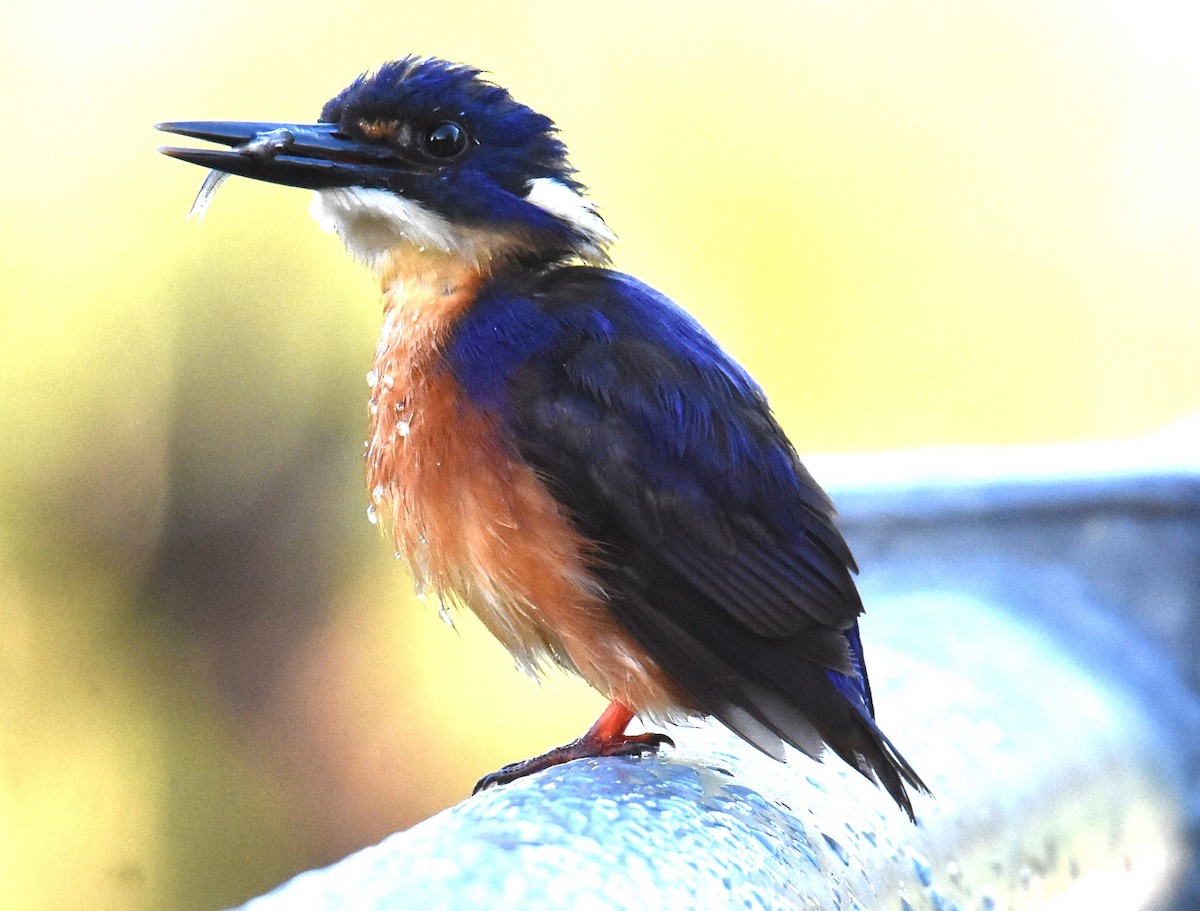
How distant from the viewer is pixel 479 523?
75.9 inches

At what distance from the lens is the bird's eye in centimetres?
208

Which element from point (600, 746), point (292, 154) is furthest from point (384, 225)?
point (600, 746)

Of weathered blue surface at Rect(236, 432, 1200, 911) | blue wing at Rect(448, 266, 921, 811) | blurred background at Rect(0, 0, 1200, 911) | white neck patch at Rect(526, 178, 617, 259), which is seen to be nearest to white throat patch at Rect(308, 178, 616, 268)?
white neck patch at Rect(526, 178, 617, 259)

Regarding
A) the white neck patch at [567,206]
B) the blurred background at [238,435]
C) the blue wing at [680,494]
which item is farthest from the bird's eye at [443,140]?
the blurred background at [238,435]

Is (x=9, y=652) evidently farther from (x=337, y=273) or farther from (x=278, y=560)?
(x=337, y=273)

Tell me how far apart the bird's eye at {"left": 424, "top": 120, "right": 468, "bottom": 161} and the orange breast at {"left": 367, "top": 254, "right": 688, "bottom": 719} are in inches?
5.4

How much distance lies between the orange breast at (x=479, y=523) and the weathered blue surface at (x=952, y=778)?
0.53 feet

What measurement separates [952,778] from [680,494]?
48 centimetres

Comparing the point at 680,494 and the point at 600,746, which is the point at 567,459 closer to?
the point at 680,494

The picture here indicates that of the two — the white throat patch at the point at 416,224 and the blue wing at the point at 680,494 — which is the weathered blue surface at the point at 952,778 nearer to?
the blue wing at the point at 680,494

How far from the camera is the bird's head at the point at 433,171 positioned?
2.01 m

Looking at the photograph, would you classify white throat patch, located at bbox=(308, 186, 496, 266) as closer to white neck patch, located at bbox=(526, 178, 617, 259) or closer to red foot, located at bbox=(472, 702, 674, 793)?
white neck patch, located at bbox=(526, 178, 617, 259)

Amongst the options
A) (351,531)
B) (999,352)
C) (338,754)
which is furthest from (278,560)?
(999,352)

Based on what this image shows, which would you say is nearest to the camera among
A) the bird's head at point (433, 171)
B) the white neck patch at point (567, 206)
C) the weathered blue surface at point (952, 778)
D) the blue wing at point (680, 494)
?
the weathered blue surface at point (952, 778)
